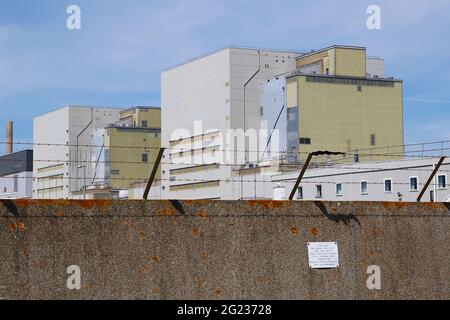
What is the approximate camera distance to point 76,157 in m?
170

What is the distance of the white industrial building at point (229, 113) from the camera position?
388 feet

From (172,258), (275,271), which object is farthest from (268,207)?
(172,258)

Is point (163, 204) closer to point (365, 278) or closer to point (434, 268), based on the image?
point (365, 278)

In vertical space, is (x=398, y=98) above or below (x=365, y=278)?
above

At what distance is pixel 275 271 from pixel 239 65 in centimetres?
10775

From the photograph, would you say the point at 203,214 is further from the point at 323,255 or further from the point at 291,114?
the point at 291,114

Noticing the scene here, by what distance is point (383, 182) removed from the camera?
77000 mm

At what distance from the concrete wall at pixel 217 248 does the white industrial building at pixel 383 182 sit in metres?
53.9

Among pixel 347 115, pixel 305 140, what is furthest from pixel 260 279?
pixel 347 115

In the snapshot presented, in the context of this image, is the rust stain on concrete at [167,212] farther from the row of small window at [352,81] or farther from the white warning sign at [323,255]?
the row of small window at [352,81]

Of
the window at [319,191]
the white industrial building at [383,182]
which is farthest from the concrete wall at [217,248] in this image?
the window at [319,191]

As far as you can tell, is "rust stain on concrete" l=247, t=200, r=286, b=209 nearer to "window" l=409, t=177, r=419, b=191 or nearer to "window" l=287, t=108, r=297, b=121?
"window" l=409, t=177, r=419, b=191

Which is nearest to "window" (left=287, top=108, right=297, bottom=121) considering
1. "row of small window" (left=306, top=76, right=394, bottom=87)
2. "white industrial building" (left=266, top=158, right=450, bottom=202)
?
"row of small window" (left=306, top=76, right=394, bottom=87)
